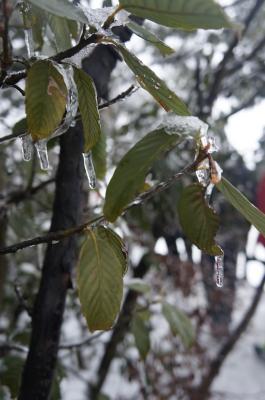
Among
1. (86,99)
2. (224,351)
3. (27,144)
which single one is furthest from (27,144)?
(224,351)

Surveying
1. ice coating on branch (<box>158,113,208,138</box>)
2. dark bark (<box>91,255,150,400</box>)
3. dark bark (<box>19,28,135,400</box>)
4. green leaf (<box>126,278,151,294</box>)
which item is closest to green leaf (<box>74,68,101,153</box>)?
ice coating on branch (<box>158,113,208,138</box>)

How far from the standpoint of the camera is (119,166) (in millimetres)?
464

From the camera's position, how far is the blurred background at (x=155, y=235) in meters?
1.35

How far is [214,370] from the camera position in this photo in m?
2.64

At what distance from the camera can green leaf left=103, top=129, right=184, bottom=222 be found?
17.8 inches

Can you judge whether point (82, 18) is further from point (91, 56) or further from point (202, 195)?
point (91, 56)

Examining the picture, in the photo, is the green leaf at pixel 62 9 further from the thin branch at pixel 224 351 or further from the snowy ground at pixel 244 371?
the snowy ground at pixel 244 371

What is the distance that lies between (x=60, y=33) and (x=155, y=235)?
1.62 metres

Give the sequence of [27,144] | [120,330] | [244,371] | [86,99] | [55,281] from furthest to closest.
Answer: [244,371] → [120,330] → [55,281] → [27,144] → [86,99]

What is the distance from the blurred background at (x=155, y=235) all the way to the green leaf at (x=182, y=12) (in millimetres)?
507

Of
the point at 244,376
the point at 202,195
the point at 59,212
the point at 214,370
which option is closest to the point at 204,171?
the point at 202,195

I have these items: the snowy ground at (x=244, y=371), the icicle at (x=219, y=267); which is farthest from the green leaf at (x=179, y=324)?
the snowy ground at (x=244, y=371)

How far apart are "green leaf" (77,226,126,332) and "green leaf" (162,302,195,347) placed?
0.80 metres

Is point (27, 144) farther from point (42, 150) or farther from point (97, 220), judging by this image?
point (97, 220)
